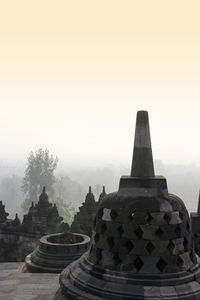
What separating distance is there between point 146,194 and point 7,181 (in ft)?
450

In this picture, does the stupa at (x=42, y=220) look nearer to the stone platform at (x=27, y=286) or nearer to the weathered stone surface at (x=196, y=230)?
the stone platform at (x=27, y=286)

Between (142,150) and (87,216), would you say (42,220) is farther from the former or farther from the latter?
(142,150)

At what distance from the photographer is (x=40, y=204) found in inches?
993

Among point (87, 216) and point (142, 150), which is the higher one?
point (142, 150)

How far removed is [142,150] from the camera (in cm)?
855

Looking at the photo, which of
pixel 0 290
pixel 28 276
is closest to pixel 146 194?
pixel 0 290

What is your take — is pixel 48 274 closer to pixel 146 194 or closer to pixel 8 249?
pixel 146 194

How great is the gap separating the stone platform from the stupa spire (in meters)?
4.25

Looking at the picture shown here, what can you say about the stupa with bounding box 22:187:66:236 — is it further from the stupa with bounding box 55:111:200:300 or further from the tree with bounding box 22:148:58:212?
the tree with bounding box 22:148:58:212

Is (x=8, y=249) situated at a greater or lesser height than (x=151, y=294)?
lesser

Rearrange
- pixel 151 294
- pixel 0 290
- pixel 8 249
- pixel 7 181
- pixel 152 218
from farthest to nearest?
pixel 7 181
pixel 8 249
pixel 0 290
pixel 152 218
pixel 151 294

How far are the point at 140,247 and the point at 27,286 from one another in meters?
4.37

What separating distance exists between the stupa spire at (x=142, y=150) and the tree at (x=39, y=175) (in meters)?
56.1

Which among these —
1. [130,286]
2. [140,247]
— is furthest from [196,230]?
[130,286]
